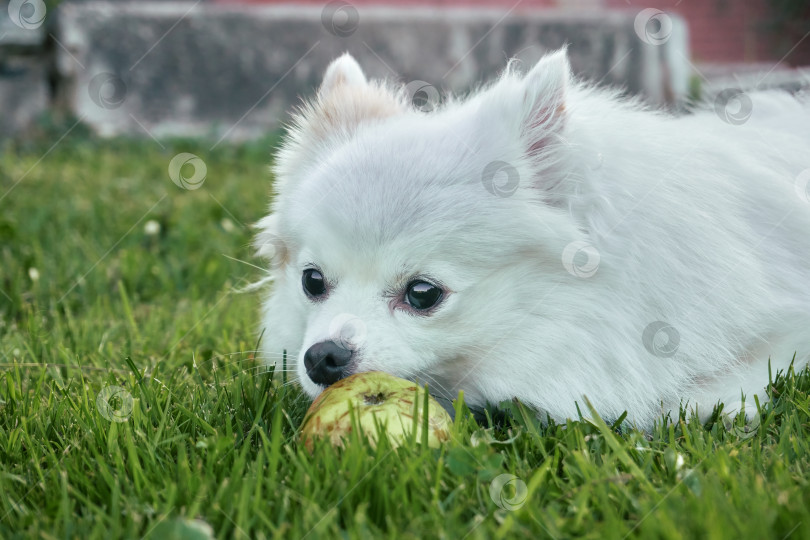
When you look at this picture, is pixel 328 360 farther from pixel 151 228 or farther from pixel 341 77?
pixel 151 228

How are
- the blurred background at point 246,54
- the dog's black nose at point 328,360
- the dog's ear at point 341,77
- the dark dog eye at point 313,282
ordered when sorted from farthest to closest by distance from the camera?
the blurred background at point 246,54, the dog's ear at point 341,77, the dark dog eye at point 313,282, the dog's black nose at point 328,360

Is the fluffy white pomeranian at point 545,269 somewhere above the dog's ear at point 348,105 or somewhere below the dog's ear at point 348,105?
below

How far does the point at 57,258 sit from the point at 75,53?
13.0ft

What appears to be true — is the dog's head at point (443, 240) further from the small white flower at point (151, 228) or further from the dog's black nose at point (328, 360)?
the small white flower at point (151, 228)

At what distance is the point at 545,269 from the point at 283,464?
986 millimetres

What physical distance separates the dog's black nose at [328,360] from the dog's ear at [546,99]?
879mm

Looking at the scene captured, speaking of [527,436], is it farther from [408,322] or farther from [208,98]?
[208,98]

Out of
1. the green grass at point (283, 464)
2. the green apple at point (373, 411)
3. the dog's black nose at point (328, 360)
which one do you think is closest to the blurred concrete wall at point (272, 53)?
the green grass at point (283, 464)

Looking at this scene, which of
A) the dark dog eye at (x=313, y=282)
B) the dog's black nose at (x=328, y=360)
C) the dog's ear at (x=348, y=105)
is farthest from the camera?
the dog's ear at (x=348, y=105)

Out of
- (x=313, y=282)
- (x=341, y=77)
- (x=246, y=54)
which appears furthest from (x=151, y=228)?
(x=246, y=54)

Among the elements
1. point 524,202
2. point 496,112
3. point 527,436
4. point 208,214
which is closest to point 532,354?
point 527,436

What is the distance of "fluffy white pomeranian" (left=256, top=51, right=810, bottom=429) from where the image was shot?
2.38 m

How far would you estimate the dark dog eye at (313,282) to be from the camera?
262 cm

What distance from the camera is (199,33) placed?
801 cm
